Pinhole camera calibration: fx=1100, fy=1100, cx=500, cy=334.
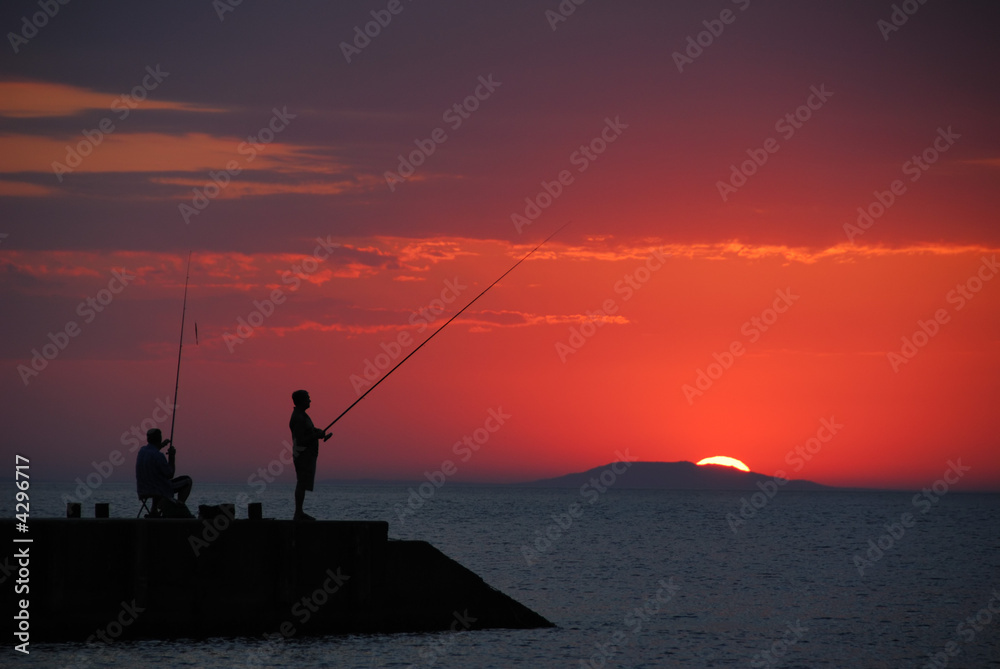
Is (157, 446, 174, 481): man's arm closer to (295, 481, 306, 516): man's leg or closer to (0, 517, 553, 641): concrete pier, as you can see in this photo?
(0, 517, 553, 641): concrete pier

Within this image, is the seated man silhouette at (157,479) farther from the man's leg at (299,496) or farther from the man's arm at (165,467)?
the man's leg at (299,496)

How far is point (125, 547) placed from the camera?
16.2m

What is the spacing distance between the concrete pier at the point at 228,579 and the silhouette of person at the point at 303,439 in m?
0.93

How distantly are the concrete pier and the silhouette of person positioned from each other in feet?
3.05

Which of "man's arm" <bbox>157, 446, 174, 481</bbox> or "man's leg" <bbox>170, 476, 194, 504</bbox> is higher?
"man's arm" <bbox>157, 446, 174, 481</bbox>

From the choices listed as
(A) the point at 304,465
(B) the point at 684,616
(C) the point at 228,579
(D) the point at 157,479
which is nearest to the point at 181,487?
(D) the point at 157,479

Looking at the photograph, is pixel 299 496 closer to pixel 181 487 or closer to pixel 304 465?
pixel 304 465

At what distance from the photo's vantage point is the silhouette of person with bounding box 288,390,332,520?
53.3 feet

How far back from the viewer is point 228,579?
54.8 feet

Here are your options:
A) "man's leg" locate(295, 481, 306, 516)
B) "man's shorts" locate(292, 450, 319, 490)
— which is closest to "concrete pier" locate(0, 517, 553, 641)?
"man's leg" locate(295, 481, 306, 516)

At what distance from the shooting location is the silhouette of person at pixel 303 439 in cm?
1623

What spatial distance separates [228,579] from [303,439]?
2.50m

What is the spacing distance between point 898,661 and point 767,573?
2095 centimetres

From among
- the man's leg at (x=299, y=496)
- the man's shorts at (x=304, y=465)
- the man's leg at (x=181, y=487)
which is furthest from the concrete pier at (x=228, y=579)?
the man's leg at (x=181, y=487)
